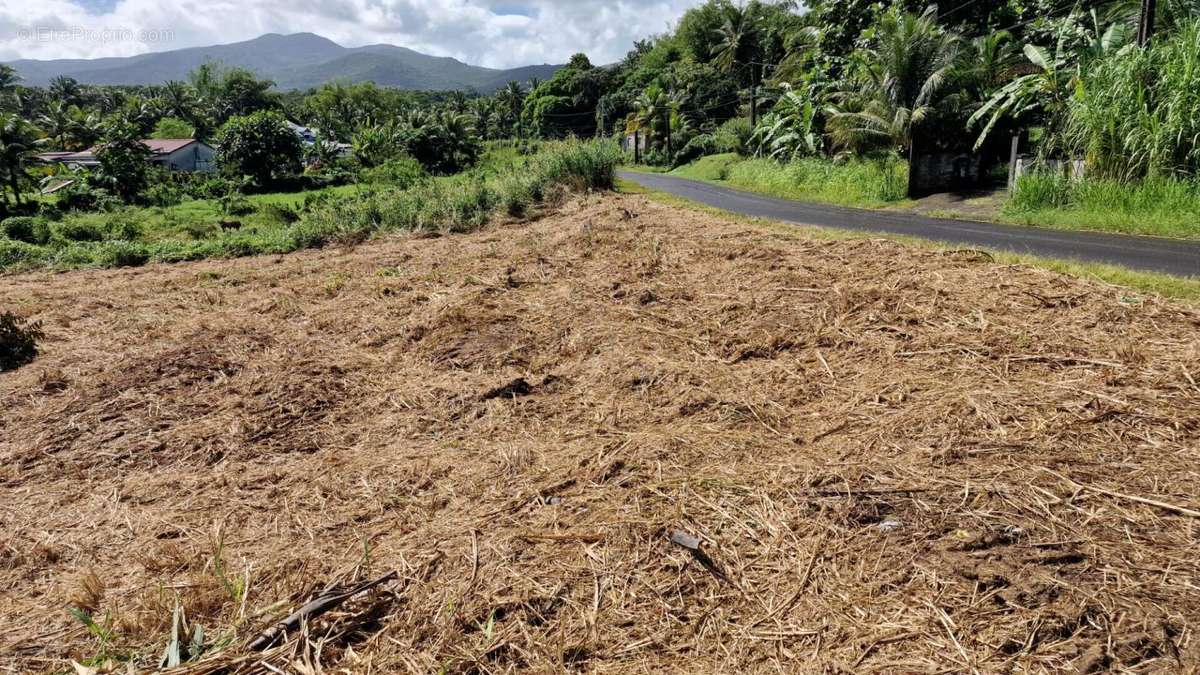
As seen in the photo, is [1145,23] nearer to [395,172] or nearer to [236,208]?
[236,208]

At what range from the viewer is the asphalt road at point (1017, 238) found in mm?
7676

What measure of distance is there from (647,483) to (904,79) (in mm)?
17572

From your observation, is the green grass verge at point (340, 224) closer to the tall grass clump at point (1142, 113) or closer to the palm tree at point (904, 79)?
the palm tree at point (904, 79)

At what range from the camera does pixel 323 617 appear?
238 centimetres

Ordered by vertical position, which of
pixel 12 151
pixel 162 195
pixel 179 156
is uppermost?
pixel 179 156

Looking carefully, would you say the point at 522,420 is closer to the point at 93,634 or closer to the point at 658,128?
the point at 93,634

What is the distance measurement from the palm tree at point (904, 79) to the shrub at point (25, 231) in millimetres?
22410

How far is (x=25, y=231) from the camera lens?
17.6 m

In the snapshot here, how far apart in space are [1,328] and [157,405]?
9.22 feet

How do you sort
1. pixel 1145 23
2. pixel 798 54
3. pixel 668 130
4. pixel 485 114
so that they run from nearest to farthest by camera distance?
pixel 1145 23
pixel 798 54
pixel 668 130
pixel 485 114

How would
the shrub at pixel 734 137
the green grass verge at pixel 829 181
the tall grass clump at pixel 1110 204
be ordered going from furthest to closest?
the shrub at pixel 734 137 → the green grass verge at pixel 829 181 → the tall grass clump at pixel 1110 204

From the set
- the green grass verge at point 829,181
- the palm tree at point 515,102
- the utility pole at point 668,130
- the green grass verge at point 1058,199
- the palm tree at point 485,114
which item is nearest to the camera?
the green grass verge at point 1058,199

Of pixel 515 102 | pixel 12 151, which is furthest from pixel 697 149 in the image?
pixel 515 102

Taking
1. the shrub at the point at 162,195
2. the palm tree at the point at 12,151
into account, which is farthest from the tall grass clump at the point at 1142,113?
the palm tree at the point at 12,151
